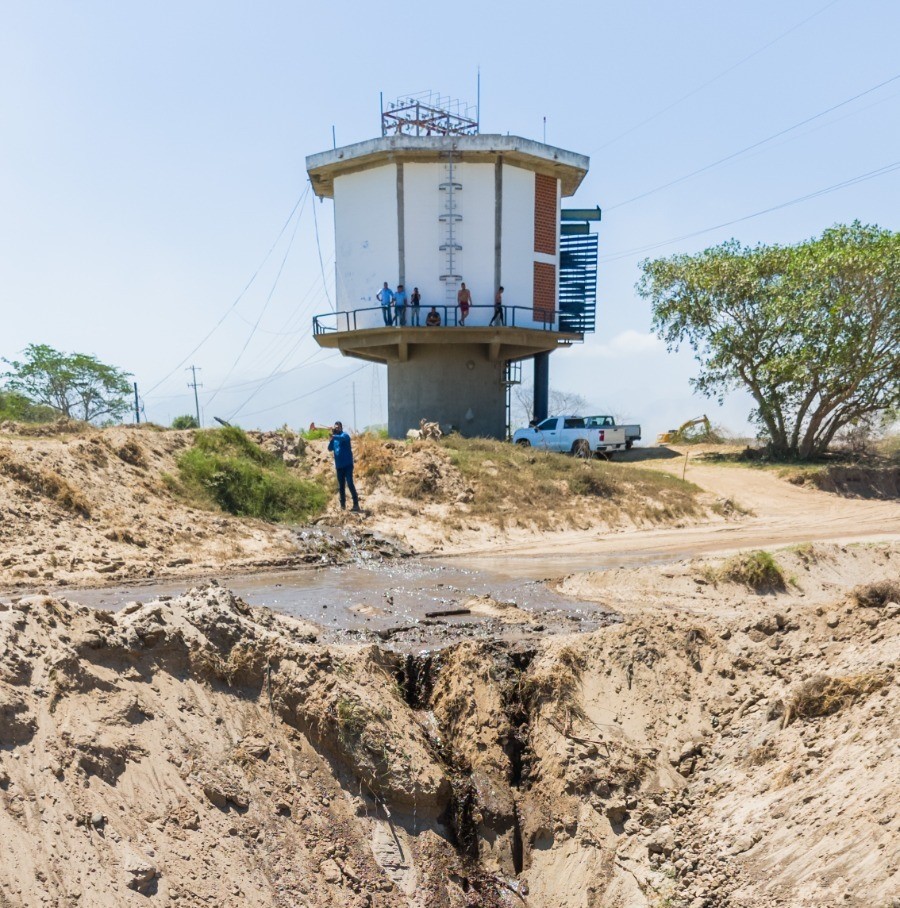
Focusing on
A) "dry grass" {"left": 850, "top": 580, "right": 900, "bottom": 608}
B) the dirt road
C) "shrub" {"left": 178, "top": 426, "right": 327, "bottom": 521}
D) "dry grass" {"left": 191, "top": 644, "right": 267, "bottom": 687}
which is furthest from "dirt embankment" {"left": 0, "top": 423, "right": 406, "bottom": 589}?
"dry grass" {"left": 850, "top": 580, "right": 900, "bottom": 608}

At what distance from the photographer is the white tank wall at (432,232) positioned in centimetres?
2597

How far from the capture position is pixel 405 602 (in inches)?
456

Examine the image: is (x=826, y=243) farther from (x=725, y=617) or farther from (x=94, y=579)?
(x=94, y=579)

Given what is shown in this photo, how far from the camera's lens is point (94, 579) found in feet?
41.0

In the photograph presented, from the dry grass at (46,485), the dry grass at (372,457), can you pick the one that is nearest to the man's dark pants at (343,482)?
the dry grass at (372,457)

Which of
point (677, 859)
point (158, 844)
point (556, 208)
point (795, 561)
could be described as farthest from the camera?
point (556, 208)

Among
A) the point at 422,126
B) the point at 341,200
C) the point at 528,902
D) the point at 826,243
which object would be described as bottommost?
the point at 528,902

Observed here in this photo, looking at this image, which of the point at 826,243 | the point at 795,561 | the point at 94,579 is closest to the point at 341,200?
the point at 826,243

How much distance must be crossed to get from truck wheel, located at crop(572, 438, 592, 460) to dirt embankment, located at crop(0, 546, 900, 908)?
17.8 m

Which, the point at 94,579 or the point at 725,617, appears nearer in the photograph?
the point at 725,617

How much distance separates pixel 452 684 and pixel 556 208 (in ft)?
74.9

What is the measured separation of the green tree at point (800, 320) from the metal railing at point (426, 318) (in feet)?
20.3

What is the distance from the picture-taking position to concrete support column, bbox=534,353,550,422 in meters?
33.8

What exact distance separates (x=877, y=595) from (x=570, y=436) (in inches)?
773
